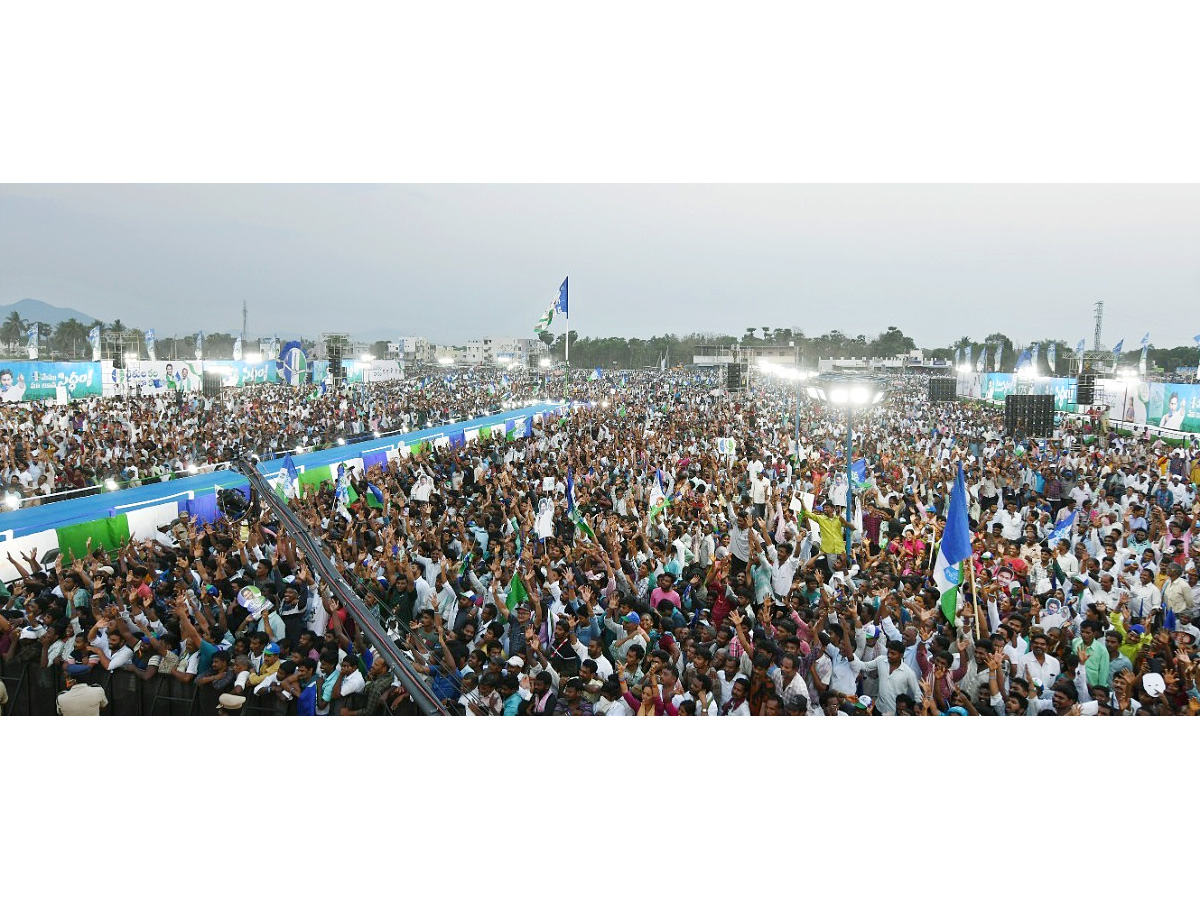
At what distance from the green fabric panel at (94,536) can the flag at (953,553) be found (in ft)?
32.3

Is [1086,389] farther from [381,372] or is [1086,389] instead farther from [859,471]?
[381,372]

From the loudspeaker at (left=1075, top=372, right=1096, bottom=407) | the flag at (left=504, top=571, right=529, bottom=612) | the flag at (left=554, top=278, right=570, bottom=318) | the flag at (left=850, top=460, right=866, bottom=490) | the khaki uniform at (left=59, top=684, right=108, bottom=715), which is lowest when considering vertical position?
the khaki uniform at (left=59, top=684, right=108, bottom=715)

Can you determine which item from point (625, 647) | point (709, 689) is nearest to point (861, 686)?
point (709, 689)

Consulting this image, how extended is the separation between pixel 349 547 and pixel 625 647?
501 centimetres

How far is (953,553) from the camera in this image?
6156mm

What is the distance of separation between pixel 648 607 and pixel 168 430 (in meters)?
18.4

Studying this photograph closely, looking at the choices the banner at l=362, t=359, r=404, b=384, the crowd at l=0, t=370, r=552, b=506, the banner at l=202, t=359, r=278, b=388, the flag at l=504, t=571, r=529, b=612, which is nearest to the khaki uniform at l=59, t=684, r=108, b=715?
the flag at l=504, t=571, r=529, b=612

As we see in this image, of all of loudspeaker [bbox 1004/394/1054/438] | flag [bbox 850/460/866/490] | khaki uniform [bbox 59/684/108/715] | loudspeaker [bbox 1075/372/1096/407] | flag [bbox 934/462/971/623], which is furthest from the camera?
loudspeaker [bbox 1075/372/1096/407]

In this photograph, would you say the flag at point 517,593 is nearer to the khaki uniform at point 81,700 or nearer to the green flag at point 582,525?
the green flag at point 582,525

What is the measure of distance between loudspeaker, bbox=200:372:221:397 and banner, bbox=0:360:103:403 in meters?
3.77

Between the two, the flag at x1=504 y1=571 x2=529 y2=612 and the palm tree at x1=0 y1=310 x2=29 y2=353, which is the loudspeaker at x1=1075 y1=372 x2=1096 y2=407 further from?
the palm tree at x1=0 y1=310 x2=29 y2=353

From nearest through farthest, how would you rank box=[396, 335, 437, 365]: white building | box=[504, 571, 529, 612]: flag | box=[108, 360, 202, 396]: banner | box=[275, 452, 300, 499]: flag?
box=[504, 571, 529, 612]: flag → box=[275, 452, 300, 499]: flag → box=[108, 360, 202, 396]: banner → box=[396, 335, 437, 365]: white building

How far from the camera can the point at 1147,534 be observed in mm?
9273

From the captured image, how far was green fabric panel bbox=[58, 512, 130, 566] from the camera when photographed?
958 cm
